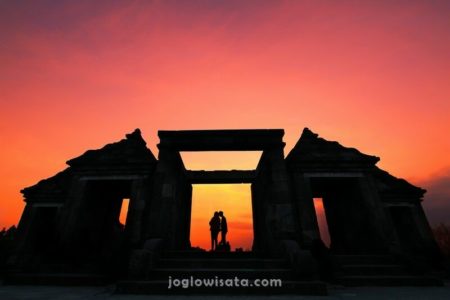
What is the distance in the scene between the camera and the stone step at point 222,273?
6.82 m

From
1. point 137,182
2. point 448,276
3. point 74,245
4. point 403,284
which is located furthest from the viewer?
point 137,182

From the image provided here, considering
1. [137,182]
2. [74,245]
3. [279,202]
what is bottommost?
[74,245]

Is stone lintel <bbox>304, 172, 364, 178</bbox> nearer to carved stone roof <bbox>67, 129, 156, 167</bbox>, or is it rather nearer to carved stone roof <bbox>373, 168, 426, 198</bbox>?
carved stone roof <bbox>373, 168, 426, 198</bbox>

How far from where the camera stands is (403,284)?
8008 millimetres

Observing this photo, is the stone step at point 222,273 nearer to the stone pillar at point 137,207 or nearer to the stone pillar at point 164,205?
the stone pillar at point 164,205

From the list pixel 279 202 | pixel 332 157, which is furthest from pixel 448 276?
pixel 279 202

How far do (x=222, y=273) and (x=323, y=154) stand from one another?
1068 centimetres

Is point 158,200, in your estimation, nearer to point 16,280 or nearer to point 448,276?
point 16,280

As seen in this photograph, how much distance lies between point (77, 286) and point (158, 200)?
151 inches

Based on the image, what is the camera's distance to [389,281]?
8070 mm

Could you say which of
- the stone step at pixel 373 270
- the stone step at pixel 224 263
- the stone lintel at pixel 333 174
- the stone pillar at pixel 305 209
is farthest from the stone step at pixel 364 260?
the stone lintel at pixel 333 174

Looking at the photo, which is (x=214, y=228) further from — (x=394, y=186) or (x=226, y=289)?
(x=394, y=186)

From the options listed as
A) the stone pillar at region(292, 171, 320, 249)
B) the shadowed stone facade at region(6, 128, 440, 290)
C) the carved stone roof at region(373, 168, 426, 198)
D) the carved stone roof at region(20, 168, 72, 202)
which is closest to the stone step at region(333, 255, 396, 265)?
the shadowed stone facade at region(6, 128, 440, 290)

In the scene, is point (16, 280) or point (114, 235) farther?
point (114, 235)
